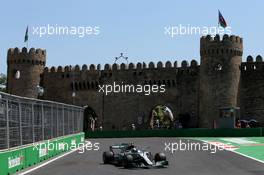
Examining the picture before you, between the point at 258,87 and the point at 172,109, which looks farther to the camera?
the point at 172,109

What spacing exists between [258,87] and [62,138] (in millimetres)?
30570

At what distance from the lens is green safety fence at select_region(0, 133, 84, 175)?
14.8 meters

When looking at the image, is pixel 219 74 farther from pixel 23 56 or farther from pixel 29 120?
pixel 29 120

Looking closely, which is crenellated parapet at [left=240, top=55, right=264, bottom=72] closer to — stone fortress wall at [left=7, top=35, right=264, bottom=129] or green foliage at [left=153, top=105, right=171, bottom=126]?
stone fortress wall at [left=7, top=35, right=264, bottom=129]

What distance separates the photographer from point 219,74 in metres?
50.8

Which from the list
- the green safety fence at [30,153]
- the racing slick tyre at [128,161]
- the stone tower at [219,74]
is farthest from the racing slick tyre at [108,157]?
the stone tower at [219,74]

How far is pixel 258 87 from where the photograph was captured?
5197 cm

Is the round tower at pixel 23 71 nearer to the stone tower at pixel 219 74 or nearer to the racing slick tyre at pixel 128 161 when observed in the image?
the stone tower at pixel 219 74

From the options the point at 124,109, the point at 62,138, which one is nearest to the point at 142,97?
the point at 124,109

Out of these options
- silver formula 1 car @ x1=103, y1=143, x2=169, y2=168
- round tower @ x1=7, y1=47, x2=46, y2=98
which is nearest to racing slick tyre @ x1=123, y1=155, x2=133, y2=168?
silver formula 1 car @ x1=103, y1=143, x2=169, y2=168

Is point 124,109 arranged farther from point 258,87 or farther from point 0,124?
point 0,124

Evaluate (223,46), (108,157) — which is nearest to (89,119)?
(223,46)

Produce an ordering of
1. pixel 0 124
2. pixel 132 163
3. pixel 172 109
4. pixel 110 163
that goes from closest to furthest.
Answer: pixel 0 124 < pixel 132 163 < pixel 110 163 < pixel 172 109

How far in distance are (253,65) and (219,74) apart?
3975mm
